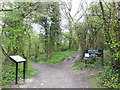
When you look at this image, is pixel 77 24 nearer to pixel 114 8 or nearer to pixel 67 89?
pixel 114 8

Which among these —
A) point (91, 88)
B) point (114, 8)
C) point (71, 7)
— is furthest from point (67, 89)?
point (71, 7)

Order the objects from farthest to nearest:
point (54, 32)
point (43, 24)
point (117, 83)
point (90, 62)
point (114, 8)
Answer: point (54, 32)
point (43, 24)
point (90, 62)
point (114, 8)
point (117, 83)

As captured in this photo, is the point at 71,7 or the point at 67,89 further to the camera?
the point at 71,7

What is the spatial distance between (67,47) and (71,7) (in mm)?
7768

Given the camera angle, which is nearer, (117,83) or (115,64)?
(117,83)

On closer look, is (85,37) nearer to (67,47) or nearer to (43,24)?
(43,24)

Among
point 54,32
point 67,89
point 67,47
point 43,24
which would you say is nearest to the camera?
point 67,89

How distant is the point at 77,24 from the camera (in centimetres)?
765

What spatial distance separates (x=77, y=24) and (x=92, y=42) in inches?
67.8

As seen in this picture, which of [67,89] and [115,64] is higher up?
[115,64]

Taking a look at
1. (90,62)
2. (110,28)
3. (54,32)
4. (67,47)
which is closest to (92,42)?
(90,62)

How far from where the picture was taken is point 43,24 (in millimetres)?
12203

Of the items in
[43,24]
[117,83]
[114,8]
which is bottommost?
[117,83]

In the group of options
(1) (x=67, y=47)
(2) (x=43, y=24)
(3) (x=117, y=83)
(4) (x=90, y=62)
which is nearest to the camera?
(3) (x=117, y=83)
